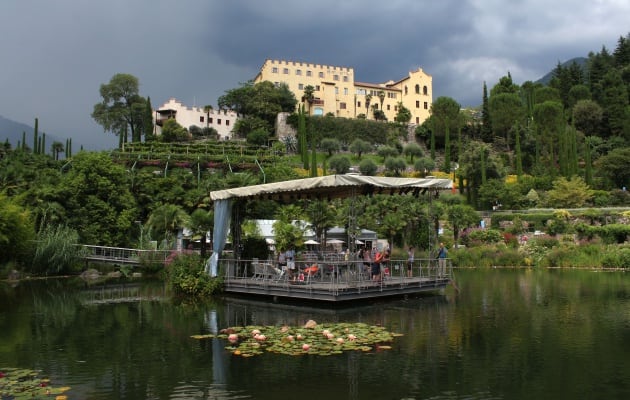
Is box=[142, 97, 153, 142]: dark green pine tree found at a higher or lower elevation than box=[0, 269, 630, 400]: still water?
higher

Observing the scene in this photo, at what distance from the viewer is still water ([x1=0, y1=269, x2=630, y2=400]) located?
7809 millimetres

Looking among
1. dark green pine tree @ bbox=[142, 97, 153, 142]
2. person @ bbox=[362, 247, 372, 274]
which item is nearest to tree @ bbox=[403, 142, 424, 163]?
dark green pine tree @ bbox=[142, 97, 153, 142]

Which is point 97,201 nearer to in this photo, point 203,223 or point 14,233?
point 14,233

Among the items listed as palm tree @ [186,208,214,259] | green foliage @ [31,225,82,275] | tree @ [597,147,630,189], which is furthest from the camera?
tree @ [597,147,630,189]

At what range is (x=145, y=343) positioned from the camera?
449 inches

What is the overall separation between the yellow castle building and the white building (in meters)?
11.5

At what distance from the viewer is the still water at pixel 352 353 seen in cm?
781

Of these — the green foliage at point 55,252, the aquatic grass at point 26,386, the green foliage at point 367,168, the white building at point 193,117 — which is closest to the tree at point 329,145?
the green foliage at point 367,168

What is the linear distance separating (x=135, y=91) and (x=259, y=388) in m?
80.5

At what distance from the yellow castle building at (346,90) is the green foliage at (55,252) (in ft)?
186

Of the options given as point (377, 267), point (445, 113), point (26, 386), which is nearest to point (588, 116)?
point (445, 113)

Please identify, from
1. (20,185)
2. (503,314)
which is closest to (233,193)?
(503,314)

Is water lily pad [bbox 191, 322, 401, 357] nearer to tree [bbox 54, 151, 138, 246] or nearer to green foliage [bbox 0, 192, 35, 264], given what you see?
green foliage [bbox 0, 192, 35, 264]

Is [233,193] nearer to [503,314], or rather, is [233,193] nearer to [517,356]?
[503,314]
